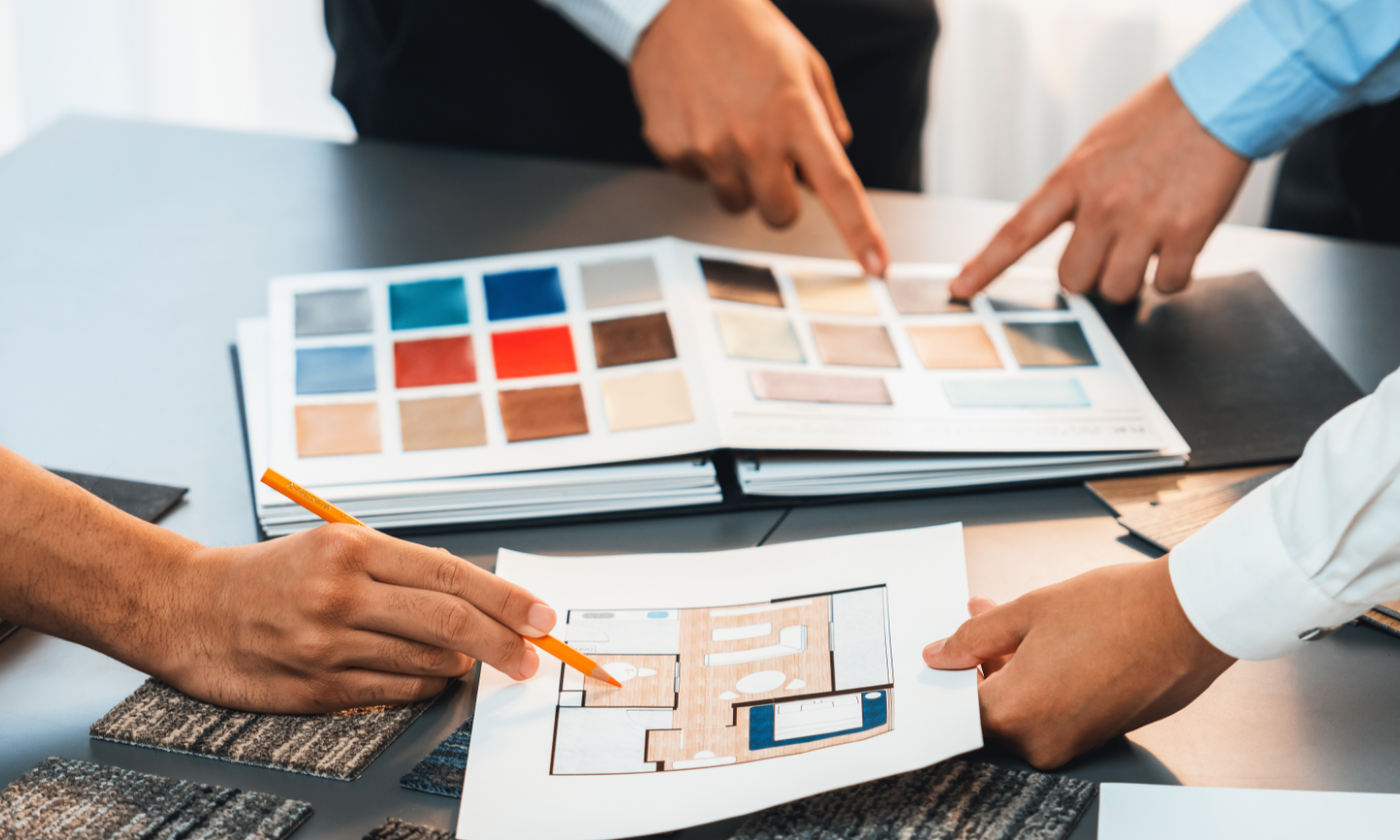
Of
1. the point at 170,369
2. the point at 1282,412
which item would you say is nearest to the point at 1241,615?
the point at 1282,412

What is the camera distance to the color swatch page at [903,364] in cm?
81

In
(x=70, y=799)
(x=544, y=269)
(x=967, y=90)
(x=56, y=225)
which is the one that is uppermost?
(x=967, y=90)

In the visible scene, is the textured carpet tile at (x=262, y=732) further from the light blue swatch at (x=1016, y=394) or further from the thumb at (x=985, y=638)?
the light blue swatch at (x=1016, y=394)

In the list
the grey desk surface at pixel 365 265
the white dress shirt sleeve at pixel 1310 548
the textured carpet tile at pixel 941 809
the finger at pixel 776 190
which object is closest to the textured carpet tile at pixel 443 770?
the grey desk surface at pixel 365 265

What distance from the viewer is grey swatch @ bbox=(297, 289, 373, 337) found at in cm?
90

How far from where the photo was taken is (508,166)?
129cm

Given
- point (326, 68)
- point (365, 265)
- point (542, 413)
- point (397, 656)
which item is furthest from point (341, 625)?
point (326, 68)

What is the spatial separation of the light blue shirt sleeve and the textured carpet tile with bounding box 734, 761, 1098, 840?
0.70 meters

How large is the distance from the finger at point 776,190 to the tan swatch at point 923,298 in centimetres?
17

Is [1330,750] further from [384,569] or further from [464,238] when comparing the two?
[464,238]

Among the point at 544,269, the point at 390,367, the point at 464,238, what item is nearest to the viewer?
the point at 390,367

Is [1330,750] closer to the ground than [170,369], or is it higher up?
closer to the ground

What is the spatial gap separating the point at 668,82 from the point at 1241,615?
835 mm

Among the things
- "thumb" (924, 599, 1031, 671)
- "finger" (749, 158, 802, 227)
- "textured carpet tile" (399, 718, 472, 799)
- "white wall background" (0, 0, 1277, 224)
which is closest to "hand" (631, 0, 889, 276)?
"finger" (749, 158, 802, 227)
